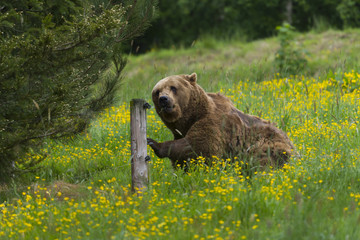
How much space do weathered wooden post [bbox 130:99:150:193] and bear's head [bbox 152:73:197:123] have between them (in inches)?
21.2

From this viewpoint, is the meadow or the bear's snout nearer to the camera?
the meadow

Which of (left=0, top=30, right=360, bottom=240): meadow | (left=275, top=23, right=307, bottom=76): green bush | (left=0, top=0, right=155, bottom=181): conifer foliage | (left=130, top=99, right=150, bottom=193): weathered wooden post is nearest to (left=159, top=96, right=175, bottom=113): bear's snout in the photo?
(left=130, top=99, right=150, bottom=193): weathered wooden post

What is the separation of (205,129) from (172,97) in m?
0.55

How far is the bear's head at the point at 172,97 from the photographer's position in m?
5.38

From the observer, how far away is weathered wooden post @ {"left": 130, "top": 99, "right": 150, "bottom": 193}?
191 inches

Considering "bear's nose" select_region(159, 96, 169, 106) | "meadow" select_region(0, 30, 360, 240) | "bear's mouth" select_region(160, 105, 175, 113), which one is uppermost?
"bear's nose" select_region(159, 96, 169, 106)

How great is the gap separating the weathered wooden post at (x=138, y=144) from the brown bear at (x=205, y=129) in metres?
0.40

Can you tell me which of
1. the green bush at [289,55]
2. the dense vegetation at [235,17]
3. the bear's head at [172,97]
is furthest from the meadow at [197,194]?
the dense vegetation at [235,17]

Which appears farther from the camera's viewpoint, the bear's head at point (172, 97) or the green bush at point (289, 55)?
the green bush at point (289, 55)

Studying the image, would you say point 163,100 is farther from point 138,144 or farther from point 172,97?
point 138,144

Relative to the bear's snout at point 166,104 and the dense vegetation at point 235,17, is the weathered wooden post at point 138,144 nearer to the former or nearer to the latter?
the bear's snout at point 166,104

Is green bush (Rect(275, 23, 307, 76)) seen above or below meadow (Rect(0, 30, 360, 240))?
above

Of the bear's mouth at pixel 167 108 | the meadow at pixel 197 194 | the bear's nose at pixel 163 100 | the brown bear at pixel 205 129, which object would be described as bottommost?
the meadow at pixel 197 194

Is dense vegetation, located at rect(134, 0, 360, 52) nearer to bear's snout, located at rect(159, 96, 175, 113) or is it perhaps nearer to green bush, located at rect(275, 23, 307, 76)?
green bush, located at rect(275, 23, 307, 76)
